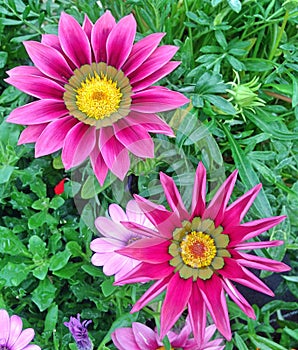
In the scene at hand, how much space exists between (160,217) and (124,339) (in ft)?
0.67

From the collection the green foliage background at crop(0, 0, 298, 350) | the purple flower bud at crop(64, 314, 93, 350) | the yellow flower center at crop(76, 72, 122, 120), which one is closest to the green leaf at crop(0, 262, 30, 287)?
the green foliage background at crop(0, 0, 298, 350)

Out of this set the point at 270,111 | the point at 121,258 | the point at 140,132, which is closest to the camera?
the point at 140,132

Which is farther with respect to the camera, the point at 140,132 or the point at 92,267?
the point at 92,267

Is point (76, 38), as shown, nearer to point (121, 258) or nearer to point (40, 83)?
point (40, 83)

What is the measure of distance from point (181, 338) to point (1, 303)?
0.78ft

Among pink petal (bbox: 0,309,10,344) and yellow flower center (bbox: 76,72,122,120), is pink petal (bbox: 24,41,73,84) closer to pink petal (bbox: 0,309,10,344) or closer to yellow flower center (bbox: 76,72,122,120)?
yellow flower center (bbox: 76,72,122,120)

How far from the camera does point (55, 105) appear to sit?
0.65 metres

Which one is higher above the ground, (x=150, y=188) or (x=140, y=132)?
(x=140, y=132)

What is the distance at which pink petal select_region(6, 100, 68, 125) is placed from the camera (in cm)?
62

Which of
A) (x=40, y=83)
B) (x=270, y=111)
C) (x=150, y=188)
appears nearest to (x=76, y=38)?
(x=40, y=83)

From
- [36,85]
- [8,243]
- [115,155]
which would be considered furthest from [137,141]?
[8,243]

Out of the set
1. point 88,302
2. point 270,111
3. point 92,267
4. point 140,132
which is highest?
point 140,132

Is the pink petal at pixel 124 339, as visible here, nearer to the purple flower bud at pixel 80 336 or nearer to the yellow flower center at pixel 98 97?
the purple flower bud at pixel 80 336

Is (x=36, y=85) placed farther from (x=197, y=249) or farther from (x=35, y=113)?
(x=197, y=249)
